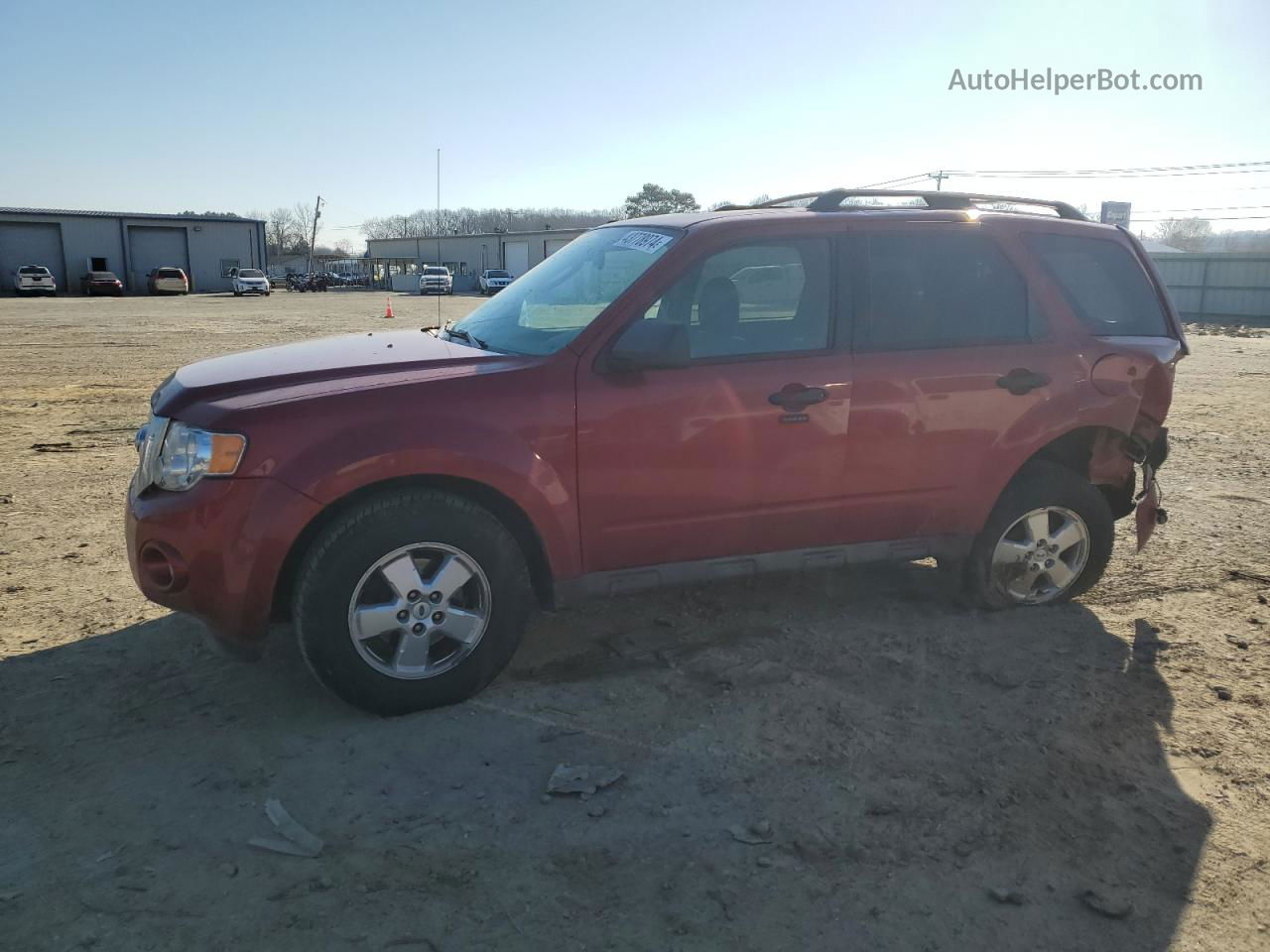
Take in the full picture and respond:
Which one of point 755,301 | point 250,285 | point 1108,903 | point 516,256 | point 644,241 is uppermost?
point 516,256

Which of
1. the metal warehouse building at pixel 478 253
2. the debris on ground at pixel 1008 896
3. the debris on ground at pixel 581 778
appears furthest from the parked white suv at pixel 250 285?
the debris on ground at pixel 1008 896

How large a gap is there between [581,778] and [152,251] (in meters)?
67.2

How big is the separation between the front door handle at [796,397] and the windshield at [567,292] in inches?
31.3

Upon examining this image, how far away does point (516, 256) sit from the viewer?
70.1 m

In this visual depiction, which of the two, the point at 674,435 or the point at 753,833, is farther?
the point at 674,435

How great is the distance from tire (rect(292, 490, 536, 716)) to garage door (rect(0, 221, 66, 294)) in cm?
6236

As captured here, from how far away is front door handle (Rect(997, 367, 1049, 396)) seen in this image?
454 centimetres

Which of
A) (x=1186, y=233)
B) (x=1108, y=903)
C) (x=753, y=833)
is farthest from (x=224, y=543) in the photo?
(x=1186, y=233)

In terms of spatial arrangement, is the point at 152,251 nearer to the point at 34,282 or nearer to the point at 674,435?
the point at 34,282

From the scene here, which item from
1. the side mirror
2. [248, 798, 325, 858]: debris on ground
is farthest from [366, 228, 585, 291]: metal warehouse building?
[248, 798, 325, 858]: debris on ground

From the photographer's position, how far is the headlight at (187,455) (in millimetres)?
3422

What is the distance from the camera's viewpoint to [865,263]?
4.42 meters

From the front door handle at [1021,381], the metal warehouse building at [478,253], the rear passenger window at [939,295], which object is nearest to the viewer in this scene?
the rear passenger window at [939,295]

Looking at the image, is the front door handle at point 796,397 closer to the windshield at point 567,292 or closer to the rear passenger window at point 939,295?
the rear passenger window at point 939,295
